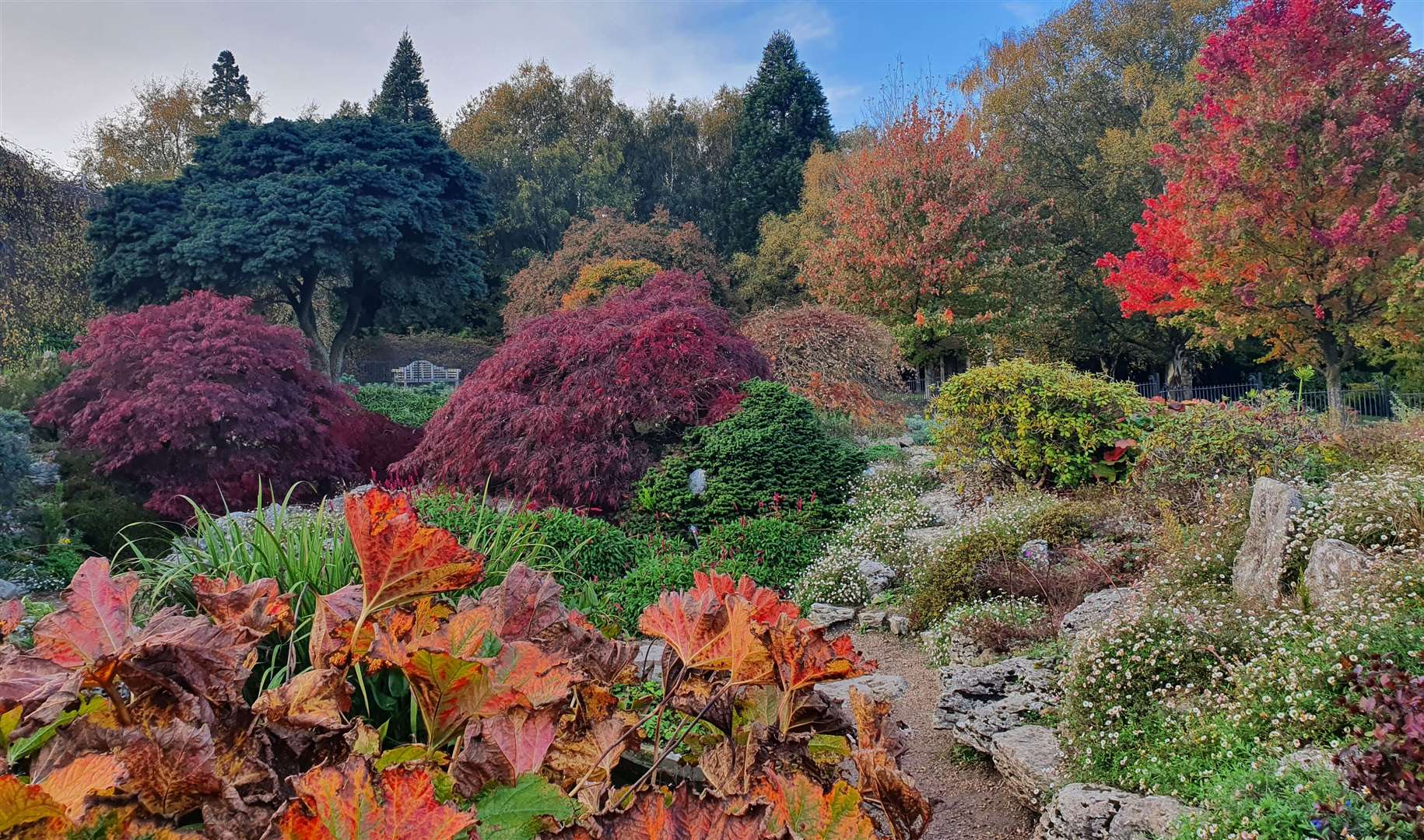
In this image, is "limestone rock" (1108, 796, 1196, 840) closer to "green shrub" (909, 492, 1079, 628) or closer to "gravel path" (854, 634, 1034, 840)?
"gravel path" (854, 634, 1034, 840)

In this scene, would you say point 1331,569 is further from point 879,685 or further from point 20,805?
point 20,805

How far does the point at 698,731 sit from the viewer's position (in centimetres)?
113

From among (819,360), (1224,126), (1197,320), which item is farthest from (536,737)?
(1197,320)

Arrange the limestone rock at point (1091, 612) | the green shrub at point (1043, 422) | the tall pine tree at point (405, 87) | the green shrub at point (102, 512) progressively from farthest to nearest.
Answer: the tall pine tree at point (405, 87), the green shrub at point (102, 512), the green shrub at point (1043, 422), the limestone rock at point (1091, 612)

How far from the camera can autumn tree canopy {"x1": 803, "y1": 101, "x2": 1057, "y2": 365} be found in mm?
17594

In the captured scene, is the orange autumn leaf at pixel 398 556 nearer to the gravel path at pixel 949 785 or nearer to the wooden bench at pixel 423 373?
the gravel path at pixel 949 785

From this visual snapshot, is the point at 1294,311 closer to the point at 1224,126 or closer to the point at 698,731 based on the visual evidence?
A: the point at 1224,126

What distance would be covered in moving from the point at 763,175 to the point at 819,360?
62.2ft

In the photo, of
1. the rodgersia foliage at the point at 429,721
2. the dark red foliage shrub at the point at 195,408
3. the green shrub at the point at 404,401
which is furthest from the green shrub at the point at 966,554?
the green shrub at the point at 404,401

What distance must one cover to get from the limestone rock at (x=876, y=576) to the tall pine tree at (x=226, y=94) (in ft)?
94.9

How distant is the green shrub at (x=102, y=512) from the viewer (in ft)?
25.6

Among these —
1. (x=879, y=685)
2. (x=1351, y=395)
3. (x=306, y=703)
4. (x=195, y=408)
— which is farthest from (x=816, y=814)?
(x=1351, y=395)

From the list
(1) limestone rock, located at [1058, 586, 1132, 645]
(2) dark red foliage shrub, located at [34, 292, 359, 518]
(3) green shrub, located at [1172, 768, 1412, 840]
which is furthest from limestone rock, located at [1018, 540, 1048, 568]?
(2) dark red foliage shrub, located at [34, 292, 359, 518]

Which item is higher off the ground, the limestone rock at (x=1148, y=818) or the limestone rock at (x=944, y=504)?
the limestone rock at (x=1148, y=818)
